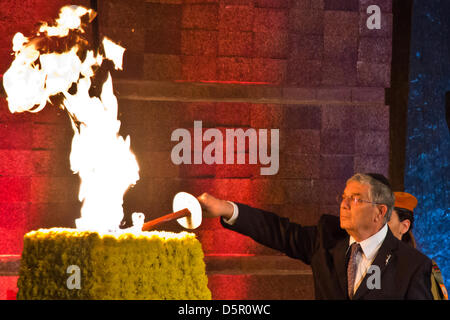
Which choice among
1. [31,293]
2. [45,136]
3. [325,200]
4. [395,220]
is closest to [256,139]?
[325,200]

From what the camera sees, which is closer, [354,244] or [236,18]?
[354,244]

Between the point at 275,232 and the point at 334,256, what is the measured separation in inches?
17.5

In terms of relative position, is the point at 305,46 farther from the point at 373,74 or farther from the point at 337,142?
the point at 337,142

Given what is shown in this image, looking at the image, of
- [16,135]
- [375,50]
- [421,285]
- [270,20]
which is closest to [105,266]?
[421,285]

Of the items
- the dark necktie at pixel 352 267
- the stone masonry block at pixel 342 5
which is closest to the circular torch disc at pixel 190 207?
the dark necktie at pixel 352 267

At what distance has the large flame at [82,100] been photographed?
331cm

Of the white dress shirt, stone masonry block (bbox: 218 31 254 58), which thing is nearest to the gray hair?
the white dress shirt

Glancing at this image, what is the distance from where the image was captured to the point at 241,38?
4.42m

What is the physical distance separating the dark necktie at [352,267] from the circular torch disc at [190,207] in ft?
3.43

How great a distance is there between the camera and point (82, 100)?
3.74 meters

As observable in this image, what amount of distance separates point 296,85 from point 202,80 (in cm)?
79

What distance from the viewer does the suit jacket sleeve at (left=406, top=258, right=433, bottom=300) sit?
3.19 m

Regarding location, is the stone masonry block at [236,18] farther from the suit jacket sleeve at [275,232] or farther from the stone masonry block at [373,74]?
the suit jacket sleeve at [275,232]

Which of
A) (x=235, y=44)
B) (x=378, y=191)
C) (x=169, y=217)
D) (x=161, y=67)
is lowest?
(x=169, y=217)
